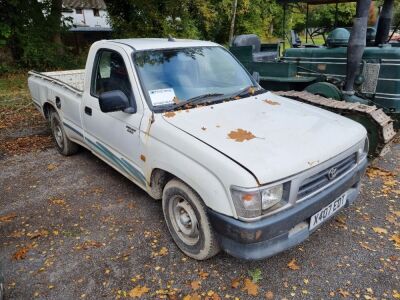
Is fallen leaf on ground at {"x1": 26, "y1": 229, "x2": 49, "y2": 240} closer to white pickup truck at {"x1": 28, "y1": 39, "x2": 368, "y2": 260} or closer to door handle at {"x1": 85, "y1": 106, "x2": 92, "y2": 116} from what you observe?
white pickup truck at {"x1": 28, "y1": 39, "x2": 368, "y2": 260}

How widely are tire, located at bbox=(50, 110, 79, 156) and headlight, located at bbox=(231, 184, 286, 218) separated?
3.90m

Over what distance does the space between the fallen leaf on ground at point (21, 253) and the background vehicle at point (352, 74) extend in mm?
4338

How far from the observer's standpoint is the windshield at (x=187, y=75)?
3585mm

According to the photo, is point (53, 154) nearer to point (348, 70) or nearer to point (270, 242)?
point (270, 242)

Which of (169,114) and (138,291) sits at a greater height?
(169,114)

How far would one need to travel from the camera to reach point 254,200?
2.52 meters

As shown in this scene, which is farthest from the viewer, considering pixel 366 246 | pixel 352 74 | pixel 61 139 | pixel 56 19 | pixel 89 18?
pixel 89 18

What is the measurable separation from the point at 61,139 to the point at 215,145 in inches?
153

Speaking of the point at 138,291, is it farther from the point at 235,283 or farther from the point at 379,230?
the point at 379,230

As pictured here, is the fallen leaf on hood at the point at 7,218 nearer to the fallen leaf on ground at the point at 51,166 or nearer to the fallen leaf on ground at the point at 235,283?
the fallen leaf on ground at the point at 51,166

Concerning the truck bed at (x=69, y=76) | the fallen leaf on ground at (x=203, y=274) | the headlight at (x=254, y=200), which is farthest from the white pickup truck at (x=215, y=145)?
Answer: the truck bed at (x=69, y=76)

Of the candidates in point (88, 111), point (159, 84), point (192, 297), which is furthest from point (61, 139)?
point (192, 297)

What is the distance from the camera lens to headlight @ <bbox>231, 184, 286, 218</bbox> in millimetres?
2502

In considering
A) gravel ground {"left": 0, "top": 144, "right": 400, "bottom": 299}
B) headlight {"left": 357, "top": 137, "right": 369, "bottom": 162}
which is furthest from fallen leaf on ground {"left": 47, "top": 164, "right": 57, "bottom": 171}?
headlight {"left": 357, "top": 137, "right": 369, "bottom": 162}
